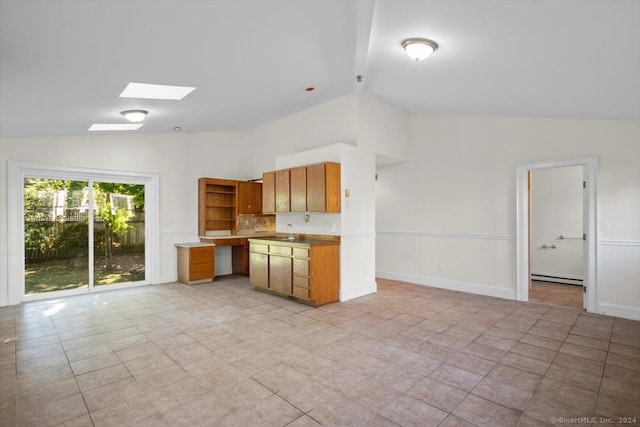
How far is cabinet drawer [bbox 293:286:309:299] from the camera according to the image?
491 centimetres

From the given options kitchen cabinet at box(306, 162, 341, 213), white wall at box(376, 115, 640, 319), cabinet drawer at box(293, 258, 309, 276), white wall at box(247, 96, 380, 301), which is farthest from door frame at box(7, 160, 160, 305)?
white wall at box(376, 115, 640, 319)

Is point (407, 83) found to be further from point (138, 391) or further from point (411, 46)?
point (138, 391)

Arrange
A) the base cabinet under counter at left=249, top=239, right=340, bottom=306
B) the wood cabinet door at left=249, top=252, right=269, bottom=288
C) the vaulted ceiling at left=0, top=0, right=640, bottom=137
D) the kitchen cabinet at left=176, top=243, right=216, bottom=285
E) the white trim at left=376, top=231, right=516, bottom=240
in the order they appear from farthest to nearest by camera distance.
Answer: the kitchen cabinet at left=176, top=243, right=216, bottom=285, the wood cabinet door at left=249, top=252, right=269, bottom=288, the white trim at left=376, top=231, right=516, bottom=240, the base cabinet under counter at left=249, top=239, right=340, bottom=306, the vaulted ceiling at left=0, top=0, right=640, bottom=137

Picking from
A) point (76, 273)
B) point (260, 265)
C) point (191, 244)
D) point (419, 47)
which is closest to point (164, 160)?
point (191, 244)

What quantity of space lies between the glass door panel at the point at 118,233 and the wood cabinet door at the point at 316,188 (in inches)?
137

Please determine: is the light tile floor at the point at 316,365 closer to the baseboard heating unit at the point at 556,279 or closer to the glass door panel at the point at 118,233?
the glass door panel at the point at 118,233

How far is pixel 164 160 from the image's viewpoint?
22.1 feet

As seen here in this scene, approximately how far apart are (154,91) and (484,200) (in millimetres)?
5081

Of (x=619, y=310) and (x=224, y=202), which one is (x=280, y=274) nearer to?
(x=224, y=202)

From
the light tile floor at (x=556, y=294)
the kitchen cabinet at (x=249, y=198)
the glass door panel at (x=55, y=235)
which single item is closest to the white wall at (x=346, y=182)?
the kitchen cabinet at (x=249, y=198)

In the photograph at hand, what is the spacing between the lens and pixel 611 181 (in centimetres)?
442

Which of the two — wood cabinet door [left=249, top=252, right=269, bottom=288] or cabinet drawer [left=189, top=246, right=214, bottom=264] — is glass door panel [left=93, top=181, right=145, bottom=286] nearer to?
cabinet drawer [left=189, top=246, right=214, bottom=264]

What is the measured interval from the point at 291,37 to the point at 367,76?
5.30 ft

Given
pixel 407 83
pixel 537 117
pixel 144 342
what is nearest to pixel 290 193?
pixel 407 83
